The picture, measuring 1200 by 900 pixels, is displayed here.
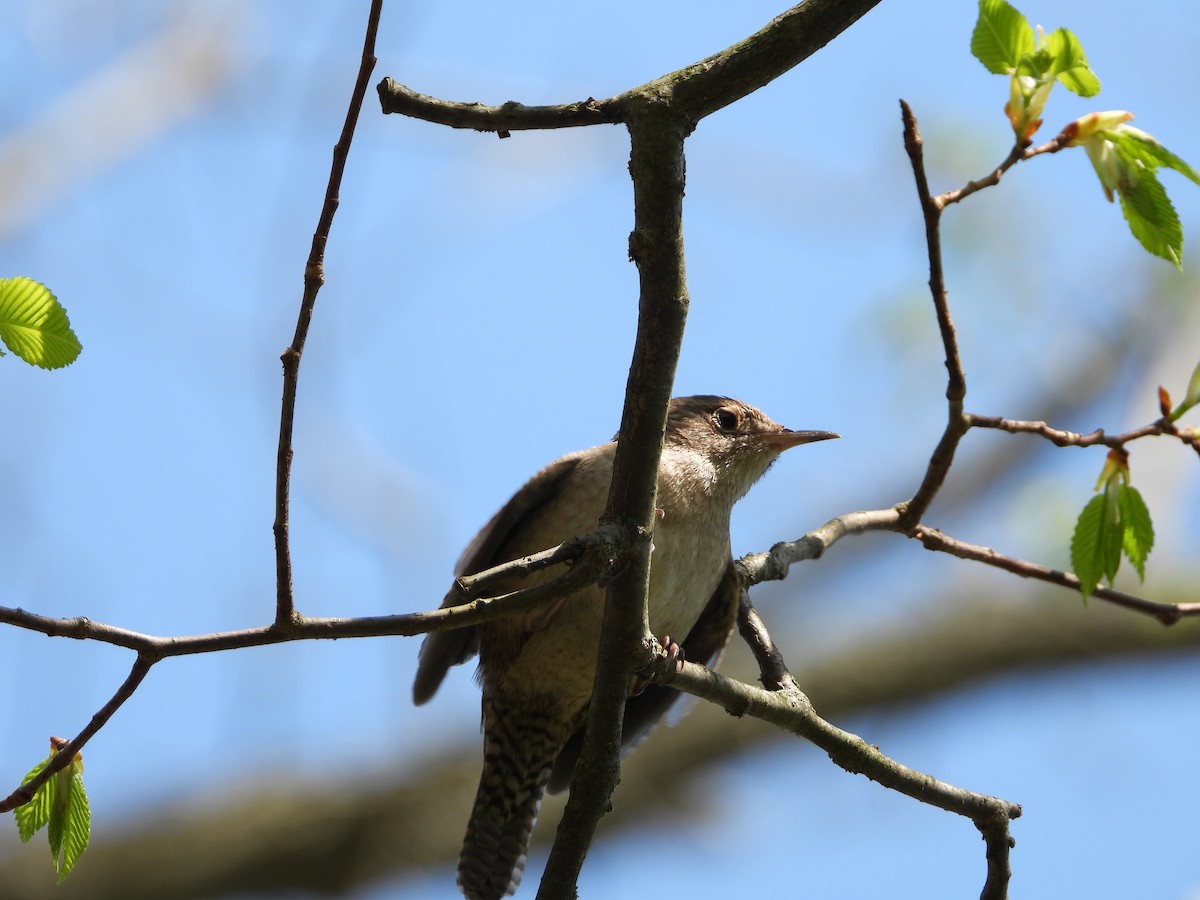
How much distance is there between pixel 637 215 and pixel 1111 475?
1.08 meters

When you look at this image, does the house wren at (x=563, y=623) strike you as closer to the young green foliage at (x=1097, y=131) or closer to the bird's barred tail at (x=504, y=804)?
the bird's barred tail at (x=504, y=804)

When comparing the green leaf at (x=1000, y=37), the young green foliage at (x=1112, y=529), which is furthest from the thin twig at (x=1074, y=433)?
the green leaf at (x=1000, y=37)

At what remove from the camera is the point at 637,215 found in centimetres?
247

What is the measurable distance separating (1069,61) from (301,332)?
151 cm

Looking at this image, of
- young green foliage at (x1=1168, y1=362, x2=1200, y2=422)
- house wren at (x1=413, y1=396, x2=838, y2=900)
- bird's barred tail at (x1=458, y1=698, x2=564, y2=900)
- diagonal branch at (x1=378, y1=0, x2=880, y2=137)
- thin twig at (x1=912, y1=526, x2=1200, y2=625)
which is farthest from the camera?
bird's barred tail at (x1=458, y1=698, x2=564, y2=900)

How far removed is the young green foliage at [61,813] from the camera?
220 cm

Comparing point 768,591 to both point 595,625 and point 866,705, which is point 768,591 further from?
point 595,625

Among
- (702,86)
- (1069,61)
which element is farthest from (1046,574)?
(702,86)

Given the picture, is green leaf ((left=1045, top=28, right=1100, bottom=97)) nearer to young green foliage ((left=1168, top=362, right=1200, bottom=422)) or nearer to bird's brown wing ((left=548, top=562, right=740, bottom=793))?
young green foliage ((left=1168, top=362, right=1200, bottom=422))

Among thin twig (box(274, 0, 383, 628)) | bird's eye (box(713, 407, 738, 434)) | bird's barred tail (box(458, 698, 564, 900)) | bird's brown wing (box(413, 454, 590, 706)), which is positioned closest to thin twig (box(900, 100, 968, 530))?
thin twig (box(274, 0, 383, 628))

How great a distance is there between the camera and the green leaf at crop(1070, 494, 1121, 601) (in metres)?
2.59

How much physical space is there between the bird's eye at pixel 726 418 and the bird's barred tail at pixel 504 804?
4.30 ft

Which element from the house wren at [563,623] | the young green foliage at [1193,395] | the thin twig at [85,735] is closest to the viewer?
the thin twig at [85,735]

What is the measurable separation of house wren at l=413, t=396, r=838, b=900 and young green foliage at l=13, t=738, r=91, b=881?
1.69m
